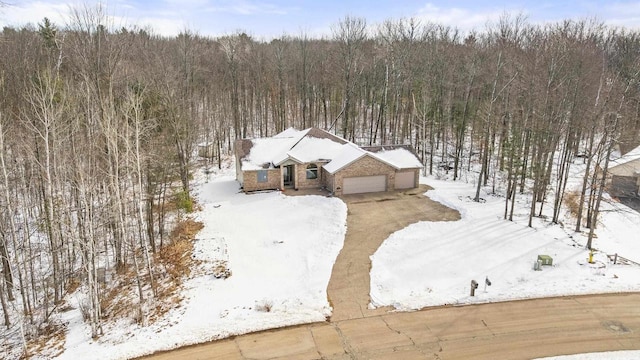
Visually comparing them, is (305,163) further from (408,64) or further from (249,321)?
(408,64)

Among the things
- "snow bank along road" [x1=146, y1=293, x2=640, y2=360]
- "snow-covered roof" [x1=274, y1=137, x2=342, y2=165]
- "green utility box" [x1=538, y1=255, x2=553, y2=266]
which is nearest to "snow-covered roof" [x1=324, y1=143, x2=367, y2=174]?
"snow-covered roof" [x1=274, y1=137, x2=342, y2=165]

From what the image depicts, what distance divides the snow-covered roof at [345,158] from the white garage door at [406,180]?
3353mm

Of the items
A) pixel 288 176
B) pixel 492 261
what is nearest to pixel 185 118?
pixel 288 176

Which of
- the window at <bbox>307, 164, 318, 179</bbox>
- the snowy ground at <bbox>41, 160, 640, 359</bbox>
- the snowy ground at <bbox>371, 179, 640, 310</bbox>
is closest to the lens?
the snowy ground at <bbox>41, 160, 640, 359</bbox>

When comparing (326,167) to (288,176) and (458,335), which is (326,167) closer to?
(288,176)

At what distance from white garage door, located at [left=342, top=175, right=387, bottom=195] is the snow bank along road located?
13.9 m

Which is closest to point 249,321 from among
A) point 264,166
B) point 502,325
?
point 502,325

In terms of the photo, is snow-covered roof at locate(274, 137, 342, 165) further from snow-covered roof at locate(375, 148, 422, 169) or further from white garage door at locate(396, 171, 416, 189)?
white garage door at locate(396, 171, 416, 189)

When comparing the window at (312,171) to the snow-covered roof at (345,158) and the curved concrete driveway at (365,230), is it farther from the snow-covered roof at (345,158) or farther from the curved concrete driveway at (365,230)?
the curved concrete driveway at (365,230)

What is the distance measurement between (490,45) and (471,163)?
11.2m

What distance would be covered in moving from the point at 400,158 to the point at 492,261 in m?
12.4

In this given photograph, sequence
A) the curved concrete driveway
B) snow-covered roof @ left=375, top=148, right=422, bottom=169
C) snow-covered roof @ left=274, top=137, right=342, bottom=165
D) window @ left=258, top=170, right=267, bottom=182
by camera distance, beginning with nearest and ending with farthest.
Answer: the curved concrete driveway → window @ left=258, top=170, right=267, bottom=182 → snow-covered roof @ left=375, top=148, right=422, bottom=169 → snow-covered roof @ left=274, top=137, right=342, bottom=165

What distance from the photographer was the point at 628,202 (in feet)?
94.2

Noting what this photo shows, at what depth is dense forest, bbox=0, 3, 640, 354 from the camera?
16562 millimetres
